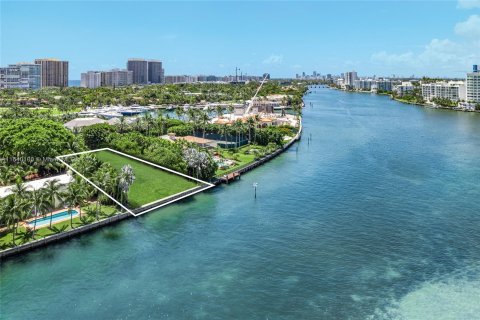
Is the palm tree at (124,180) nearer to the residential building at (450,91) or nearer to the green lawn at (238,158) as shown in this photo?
the green lawn at (238,158)

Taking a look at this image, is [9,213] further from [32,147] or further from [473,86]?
[473,86]

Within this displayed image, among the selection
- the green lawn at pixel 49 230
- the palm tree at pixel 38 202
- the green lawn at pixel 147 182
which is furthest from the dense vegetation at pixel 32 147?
the green lawn at pixel 49 230

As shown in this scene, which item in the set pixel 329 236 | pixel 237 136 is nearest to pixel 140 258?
pixel 329 236

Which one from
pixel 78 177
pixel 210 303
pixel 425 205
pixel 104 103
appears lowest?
pixel 210 303

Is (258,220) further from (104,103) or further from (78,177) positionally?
(104,103)

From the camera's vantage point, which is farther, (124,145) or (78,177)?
(124,145)

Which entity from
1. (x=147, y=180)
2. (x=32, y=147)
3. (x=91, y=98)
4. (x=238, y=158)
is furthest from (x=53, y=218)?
(x=91, y=98)

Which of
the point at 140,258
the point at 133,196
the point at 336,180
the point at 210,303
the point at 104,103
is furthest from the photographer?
Result: the point at 104,103
